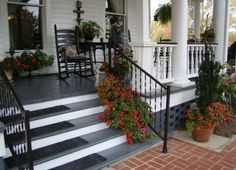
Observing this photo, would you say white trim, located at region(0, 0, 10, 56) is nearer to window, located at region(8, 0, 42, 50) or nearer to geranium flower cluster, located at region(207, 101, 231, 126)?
window, located at region(8, 0, 42, 50)

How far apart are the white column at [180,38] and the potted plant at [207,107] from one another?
50cm

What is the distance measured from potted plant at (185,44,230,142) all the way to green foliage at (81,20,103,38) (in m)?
2.66

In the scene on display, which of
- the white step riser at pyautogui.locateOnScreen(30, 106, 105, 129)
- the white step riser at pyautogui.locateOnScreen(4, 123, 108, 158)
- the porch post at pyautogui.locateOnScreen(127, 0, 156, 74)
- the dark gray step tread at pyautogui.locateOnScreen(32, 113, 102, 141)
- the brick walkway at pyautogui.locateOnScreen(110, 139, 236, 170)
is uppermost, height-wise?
the porch post at pyautogui.locateOnScreen(127, 0, 156, 74)

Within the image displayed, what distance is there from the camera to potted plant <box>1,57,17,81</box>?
434cm

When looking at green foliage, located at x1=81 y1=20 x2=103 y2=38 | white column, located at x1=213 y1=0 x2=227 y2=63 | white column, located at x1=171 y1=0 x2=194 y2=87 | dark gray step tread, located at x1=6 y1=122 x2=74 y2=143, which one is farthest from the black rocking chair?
white column, located at x1=213 y1=0 x2=227 y2=63

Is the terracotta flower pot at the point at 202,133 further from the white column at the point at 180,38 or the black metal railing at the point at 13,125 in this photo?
the black metal railing at the point at 13,125

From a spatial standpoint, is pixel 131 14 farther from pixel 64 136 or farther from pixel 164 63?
pixel 64 136

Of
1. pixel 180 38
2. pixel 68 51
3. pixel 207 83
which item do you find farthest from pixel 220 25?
pixel 68 51

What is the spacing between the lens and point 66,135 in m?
2.94

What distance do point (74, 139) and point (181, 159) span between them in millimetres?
1267

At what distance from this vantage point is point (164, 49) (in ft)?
13.4

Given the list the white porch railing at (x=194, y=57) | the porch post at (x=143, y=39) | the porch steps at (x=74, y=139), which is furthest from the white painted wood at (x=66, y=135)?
the white porch railing at (x=194, y=57)

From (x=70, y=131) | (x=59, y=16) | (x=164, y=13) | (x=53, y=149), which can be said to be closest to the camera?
(x=53, y=149)

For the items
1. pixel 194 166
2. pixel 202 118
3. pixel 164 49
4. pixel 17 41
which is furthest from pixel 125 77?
Answer: pixel 17 41
